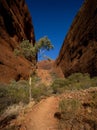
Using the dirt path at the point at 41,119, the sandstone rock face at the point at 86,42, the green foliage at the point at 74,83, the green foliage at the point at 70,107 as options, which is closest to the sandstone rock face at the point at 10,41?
the green foliage at the point at 74,83

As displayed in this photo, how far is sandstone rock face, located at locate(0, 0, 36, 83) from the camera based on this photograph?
2540 centimetres

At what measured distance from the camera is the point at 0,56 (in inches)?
971

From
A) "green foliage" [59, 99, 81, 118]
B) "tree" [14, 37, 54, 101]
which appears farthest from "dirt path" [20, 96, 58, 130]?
"tree" [14, 37, 54, 101]

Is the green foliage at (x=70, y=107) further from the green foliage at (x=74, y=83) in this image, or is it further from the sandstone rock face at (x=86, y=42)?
the sandstone rock face at (x=86, y=42)

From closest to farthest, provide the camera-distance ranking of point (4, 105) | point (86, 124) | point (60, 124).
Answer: point (86, 124) → point (60, 124) → point (4, 105)

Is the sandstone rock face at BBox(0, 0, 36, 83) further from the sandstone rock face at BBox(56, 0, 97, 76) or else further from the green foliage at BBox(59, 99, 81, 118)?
the green foliage at BBox(59, 99, 81, 118)

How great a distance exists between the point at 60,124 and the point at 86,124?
120cm

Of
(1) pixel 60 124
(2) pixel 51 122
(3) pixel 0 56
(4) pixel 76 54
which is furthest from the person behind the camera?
(4) pixel 76 54

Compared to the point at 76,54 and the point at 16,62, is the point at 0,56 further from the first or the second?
the point at 76,54

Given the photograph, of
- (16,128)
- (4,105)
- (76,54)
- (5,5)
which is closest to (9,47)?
(5,5)

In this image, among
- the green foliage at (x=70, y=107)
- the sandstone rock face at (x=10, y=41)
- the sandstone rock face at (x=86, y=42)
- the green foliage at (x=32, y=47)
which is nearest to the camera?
the green foliage at (x=70, y=107)

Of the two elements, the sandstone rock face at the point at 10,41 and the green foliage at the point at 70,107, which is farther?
the sandstone rock face at the point at 10,41

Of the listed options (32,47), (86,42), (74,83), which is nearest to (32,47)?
(32,47)

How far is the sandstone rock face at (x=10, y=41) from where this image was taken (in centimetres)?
2540
